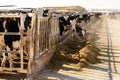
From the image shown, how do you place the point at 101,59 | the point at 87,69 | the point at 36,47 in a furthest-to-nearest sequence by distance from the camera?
1. the point at 101,59
2. the point at 87,69
3. the point at 36,47

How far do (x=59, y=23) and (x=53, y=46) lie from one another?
2.40m

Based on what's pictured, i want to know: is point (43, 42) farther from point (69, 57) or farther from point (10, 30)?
point (69, 57)

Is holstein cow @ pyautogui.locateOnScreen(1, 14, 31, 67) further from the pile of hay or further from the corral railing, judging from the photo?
the pile of hay

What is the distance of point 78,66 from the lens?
12.3m

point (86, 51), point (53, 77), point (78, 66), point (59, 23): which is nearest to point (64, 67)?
point (78, 66)

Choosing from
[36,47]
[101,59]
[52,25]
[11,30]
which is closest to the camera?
[36,47]

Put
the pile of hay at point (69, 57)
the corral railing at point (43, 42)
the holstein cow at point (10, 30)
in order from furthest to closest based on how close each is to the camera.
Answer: the pile of hay at point (69, 57)
the holstein cow at point (10, 30)
the corral railing at point (43, 42)

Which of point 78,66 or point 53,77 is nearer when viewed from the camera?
point 53,77

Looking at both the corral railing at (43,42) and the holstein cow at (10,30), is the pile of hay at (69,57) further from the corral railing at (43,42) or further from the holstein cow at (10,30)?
the holstein cow at (10,30)

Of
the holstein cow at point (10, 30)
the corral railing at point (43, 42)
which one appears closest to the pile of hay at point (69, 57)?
the corral railing at point (43, 42)

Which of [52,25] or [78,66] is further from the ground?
[52,25]

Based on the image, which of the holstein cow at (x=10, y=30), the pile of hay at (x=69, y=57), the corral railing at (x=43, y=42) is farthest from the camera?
the pile of hay at (x=69, y=57)

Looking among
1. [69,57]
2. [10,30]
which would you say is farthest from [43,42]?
[69,57]

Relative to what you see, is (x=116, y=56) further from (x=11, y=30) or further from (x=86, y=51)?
(x=11, y=30)
